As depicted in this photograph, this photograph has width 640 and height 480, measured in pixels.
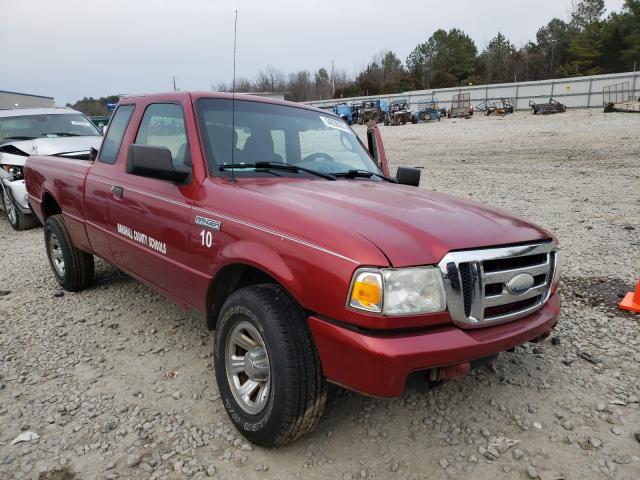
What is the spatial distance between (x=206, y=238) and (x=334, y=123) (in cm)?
174

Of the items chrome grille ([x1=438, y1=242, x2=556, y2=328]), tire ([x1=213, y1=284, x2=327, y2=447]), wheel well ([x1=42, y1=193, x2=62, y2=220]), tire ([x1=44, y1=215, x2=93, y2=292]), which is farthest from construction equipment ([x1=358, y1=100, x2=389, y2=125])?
tire ([x1=213, y1=284, x2=327, y2=447])

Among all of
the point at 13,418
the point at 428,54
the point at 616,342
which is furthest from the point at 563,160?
the point at 428,54

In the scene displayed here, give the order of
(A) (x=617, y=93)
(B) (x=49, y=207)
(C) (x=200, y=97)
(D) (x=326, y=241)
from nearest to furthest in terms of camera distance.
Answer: (D) (x=326, y=241), (C) (x=200, y=97), (B) (x=49, y=207), (A) (x=617, y=93)

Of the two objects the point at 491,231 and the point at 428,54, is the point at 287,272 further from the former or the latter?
the point at 428,54

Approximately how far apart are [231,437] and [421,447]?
104cm

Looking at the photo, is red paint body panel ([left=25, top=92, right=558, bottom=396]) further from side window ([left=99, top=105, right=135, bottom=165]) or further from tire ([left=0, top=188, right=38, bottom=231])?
tire ([left=0, top=188, right=38, bottom=231])

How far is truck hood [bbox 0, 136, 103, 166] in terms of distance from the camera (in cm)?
754

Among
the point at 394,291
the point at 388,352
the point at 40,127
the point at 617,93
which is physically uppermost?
the point at 617,93

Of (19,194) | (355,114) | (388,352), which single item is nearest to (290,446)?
(388,352)

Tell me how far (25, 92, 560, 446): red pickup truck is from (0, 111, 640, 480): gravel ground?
366 mm

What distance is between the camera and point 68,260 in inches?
184

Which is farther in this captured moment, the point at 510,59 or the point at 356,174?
the point at 510,59

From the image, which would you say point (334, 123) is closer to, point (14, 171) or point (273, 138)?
point (273, 138)

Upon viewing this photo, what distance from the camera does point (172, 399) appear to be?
3025mm
